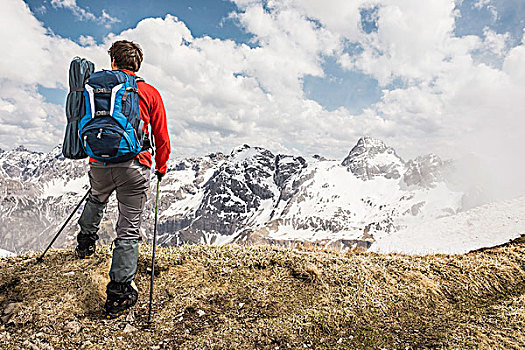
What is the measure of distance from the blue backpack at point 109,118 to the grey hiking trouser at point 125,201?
385 mm

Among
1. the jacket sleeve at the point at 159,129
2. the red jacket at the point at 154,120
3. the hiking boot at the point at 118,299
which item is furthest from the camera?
the jacket sleeve at the point at 159,129

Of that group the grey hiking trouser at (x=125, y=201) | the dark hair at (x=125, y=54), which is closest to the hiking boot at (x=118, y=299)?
the grey hiking trouser at (x=125, y=201)

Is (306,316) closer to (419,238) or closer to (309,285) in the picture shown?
(309,285)

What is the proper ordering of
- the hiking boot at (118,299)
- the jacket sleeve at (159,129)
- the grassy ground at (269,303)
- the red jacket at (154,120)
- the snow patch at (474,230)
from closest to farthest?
1. the grassy ground at (269,303)
2. the hiking boot at (118,299)
3. the red jacket at (154,120)
4. the jacket sleeve at (159,129)
5. the snow patch at (474,230)

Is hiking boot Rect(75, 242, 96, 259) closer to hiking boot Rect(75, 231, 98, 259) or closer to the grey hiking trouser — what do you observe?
hiking boot Rect(75, 231, 98, 259)

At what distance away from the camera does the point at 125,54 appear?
616 cm

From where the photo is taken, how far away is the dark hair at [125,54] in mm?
6156

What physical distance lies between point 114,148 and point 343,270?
633cm

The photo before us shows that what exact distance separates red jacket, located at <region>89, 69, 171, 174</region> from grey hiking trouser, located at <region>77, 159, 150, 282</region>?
301 millimetres

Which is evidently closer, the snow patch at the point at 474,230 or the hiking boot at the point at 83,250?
the hiking boot at the point at 83,250

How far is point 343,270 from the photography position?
25.2 ft

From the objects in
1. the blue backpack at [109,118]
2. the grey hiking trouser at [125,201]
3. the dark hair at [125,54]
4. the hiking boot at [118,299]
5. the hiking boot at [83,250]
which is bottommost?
the hiking boot at [118,299]

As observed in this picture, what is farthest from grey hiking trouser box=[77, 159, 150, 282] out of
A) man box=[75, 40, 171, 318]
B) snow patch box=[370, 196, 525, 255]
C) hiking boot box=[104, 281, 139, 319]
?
snow patch box=[370, 196, 525, 255]

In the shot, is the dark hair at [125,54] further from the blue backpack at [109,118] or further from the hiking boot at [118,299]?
the hiking boot at [118,299]
